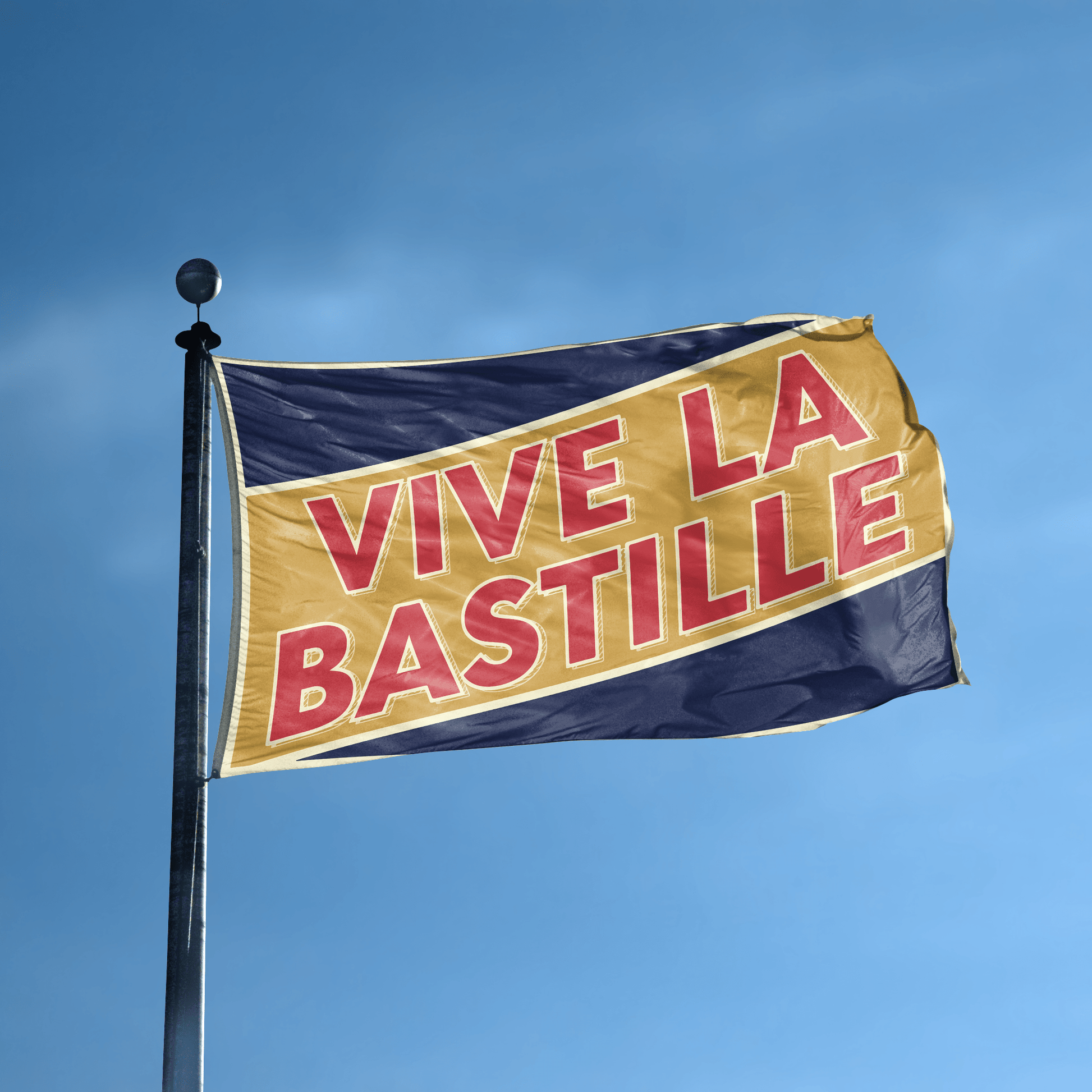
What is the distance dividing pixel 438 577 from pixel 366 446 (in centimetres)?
135

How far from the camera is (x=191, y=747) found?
9.95m

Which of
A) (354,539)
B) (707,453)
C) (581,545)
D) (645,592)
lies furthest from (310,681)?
(707,453)

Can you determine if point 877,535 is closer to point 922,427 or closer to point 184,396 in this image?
point 922,427

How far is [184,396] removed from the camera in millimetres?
11242

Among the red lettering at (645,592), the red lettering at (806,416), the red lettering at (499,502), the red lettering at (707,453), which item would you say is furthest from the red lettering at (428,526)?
the red lettering at (806,416)

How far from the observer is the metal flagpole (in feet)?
30.0

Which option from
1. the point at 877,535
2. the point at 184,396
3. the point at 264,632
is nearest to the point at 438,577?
the point at 264,632

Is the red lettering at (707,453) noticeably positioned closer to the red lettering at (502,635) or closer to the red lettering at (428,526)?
the red lettering at (502,635)

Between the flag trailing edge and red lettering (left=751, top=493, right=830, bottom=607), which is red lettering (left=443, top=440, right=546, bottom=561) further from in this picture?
red lettering (left=751, top=493, right=830, bottom=607)

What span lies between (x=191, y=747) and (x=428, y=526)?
3207 mm

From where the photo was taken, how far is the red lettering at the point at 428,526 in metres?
12.1

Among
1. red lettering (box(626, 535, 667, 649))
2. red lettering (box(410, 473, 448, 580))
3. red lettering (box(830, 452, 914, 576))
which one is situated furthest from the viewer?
red lettering (box(830, 452, 914, 576))

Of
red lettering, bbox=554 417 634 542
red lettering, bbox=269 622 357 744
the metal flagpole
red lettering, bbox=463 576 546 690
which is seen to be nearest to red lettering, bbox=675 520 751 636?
red lettering, bbox=554 417 634 542

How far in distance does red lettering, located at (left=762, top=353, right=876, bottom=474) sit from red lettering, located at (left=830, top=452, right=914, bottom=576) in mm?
337
